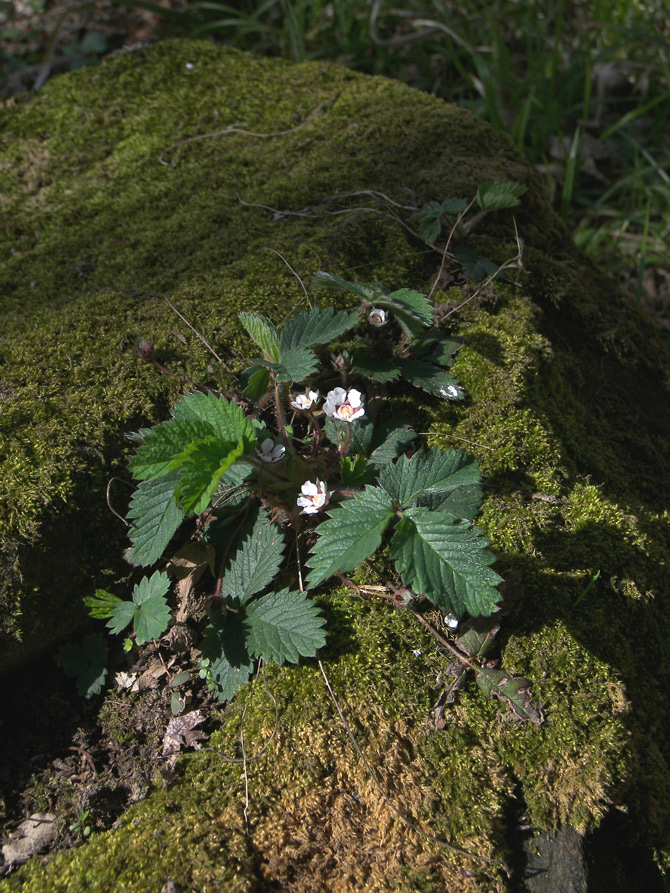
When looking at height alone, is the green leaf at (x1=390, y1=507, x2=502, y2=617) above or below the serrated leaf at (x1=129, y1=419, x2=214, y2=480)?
below

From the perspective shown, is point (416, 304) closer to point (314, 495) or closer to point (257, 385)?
point (257, 385)

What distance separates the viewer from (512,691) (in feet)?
4.65

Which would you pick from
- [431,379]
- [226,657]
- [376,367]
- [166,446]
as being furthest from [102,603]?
[431,379]

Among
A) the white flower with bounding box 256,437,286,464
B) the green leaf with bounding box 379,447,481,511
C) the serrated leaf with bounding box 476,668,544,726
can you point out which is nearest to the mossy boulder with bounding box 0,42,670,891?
the serrated leaf with bounding box 476,668,544,726

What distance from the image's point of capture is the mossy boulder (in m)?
1.31

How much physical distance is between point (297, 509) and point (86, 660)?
67 cm

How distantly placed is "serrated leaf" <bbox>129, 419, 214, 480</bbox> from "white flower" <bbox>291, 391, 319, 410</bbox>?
332 millimetres

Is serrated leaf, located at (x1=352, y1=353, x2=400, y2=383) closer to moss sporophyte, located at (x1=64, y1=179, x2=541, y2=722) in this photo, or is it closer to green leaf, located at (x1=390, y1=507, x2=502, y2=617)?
moss sporophyte, located at (x1=64, y1=179, x2=541, y2=722)

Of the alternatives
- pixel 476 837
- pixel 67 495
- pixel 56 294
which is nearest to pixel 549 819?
pixel 476 837

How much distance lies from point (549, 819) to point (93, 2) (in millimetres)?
4977

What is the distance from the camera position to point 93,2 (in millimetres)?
4137

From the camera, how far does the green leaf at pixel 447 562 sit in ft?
4.27

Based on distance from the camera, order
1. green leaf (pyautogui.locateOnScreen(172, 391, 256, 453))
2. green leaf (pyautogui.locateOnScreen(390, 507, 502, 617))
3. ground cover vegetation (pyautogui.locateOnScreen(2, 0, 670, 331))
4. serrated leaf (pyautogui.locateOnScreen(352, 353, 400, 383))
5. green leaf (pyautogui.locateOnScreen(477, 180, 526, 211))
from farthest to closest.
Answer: ground cover vegetation (pyautogui.locateOnScreen(2, 0, 670, 331)) < green leaf (pyautogui.locateOnScreen(477, 180, 526, 211)) < serrated leaf (pyautogui.locateOnScreen(352, 353, 400, 383)) < green leaf (pyautogui.locateOnScreen(172, 391, 256, 453)) < green leaf (pyautogui.locateOnScreen(390, 507, 502, 617))

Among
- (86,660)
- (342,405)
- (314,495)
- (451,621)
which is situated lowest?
(86,660)
